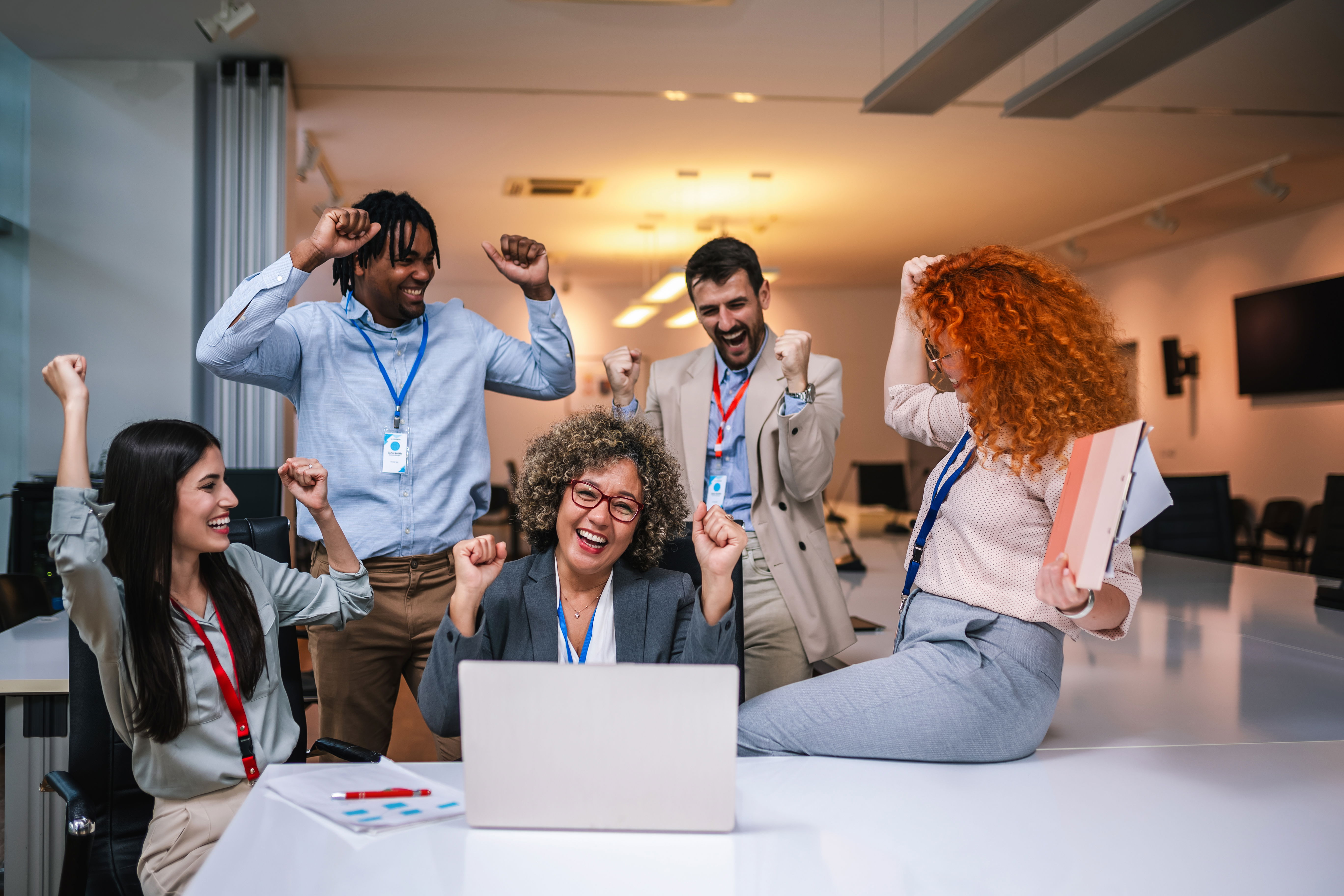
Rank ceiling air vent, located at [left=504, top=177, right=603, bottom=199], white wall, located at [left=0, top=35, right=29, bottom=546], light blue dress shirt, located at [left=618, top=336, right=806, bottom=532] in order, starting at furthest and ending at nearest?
1. ceiling air vent, located at [left=504, top=177, right=603, bottom=199]
2. white wall, located at [left=0, top=35, right=29, bottom=546]
3. light blue dress shirt, located at [left=618, top=336, right=806, bottom=532]

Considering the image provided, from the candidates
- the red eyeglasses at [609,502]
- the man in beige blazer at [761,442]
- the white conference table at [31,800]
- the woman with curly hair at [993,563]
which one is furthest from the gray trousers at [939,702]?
the white conference table at [31,800]

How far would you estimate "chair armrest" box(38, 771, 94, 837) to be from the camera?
144 cm

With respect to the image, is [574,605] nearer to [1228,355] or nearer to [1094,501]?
[1094,501]

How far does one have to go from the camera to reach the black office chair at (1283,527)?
24.5 ft

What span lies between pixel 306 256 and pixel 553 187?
527 cm

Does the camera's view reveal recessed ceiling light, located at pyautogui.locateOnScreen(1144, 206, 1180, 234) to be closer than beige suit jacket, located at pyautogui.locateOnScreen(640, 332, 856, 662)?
No

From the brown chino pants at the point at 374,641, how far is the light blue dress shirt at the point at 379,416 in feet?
0.15

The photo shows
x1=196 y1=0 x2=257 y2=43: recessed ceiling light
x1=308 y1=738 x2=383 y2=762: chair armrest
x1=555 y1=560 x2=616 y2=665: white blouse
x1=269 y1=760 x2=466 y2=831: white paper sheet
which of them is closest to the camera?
x1=269 y1=760 x2=466 y2=831: white paper sheet

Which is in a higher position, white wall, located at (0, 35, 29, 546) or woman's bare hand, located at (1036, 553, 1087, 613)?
white wall, located at (0, 35, 29, 546)

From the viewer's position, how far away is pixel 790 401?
219 centimetres

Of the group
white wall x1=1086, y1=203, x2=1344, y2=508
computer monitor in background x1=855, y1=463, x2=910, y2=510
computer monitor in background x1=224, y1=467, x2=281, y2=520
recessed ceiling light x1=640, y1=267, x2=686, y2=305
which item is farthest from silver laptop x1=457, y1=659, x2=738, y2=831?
computer monitor in background x1=855, y1=463, x2=910, y2=510

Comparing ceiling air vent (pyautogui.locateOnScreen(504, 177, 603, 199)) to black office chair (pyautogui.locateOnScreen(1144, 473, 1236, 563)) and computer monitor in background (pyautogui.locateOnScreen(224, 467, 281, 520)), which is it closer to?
computer monitor in background (pyautogui.locateOnScreen(224, 467, 281, 520))

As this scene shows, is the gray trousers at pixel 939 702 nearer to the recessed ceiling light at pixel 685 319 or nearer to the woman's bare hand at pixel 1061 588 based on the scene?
the woman's bare hand at pixel 1061 588

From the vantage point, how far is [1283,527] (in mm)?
7586
